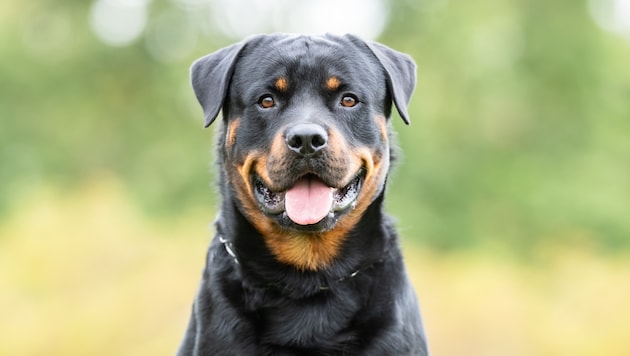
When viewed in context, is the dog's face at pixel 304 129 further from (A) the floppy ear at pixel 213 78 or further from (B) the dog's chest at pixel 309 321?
(B) the dog's chest at pixel 309 321

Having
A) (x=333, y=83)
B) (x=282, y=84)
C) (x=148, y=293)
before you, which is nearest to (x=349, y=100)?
(x=333, y=83)

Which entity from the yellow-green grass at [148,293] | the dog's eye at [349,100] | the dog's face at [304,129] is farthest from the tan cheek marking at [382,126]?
the yellow-green grass at [148,293]

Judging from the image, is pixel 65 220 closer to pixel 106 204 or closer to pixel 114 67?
pixel 106 204

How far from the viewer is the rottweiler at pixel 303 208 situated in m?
4.55

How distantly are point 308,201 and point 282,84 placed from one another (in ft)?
1.91

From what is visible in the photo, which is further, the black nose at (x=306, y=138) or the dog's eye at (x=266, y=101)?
the dog's eye at (x=266, y=101)

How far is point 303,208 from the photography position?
15.1 ft

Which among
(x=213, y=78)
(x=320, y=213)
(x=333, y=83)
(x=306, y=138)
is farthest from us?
(x=213, y=78)

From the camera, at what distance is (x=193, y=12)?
16.9m

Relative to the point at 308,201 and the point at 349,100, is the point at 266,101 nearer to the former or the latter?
the point at 349,100

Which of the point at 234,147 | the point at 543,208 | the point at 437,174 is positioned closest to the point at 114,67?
the point at 437,174

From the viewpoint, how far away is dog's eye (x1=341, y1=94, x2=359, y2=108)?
4820mm

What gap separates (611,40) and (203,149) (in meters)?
7.00

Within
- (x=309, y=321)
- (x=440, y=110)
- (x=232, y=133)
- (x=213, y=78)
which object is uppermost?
(x=213, y=78)
